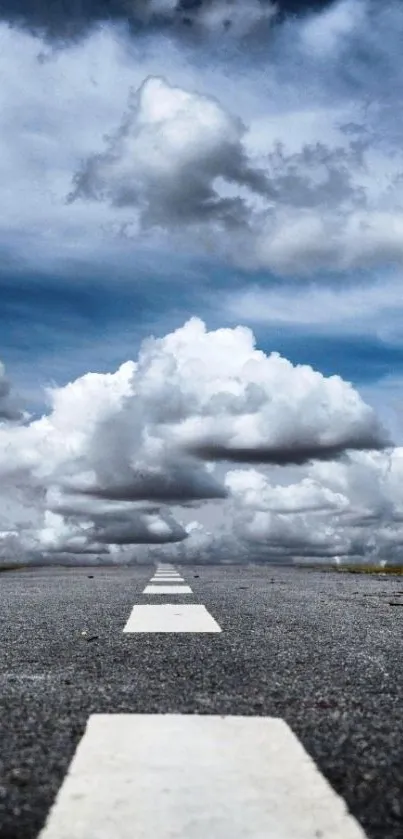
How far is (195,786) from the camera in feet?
8.59

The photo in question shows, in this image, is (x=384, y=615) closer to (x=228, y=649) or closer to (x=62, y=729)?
(x=228, y=649)

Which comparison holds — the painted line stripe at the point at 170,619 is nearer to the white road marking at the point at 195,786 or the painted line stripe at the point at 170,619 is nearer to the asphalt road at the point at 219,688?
the asphalt road at the point at 219,688

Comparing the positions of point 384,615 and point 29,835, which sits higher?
point 384,615

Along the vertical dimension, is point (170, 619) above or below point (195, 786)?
above

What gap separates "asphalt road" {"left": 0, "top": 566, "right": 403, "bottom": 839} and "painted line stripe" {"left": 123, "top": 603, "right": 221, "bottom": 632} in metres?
0.16

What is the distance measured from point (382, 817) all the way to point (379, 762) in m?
0.54

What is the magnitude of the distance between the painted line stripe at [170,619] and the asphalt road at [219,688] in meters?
0.16

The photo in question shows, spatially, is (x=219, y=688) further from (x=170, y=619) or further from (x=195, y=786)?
(x=170, y=619)

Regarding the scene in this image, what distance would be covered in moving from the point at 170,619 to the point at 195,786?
5.57 m

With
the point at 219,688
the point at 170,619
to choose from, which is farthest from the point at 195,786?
the point at 170,619

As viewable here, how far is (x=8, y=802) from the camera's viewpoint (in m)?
2.43

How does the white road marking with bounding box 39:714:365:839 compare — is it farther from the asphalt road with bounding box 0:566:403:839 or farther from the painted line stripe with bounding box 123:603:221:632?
the painted line stripe with bounding box 123:603:221:632

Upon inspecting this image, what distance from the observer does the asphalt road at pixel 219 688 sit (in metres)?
2.63

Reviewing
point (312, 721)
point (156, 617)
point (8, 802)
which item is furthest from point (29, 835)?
point (156, 617)
